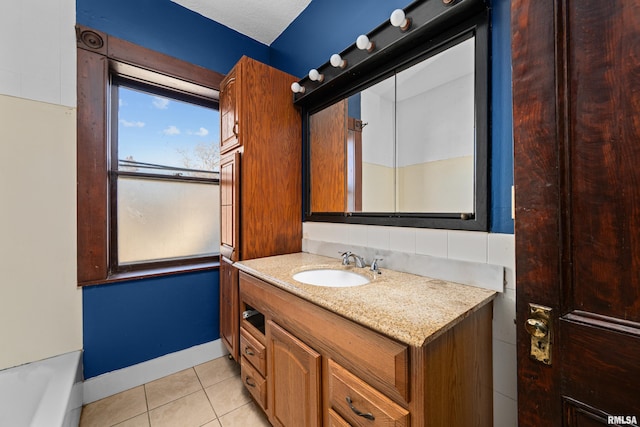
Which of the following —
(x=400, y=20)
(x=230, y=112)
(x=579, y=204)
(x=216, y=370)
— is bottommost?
(x=216, y=370)

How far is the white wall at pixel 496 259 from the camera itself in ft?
3.04

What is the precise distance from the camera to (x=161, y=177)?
1.91 metres

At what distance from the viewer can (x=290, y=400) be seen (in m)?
1.09

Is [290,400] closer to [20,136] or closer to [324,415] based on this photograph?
[324,415]

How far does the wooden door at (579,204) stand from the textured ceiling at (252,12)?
1.73 m

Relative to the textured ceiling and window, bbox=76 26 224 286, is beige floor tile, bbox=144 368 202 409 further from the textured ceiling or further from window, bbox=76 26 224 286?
the textured ceiling

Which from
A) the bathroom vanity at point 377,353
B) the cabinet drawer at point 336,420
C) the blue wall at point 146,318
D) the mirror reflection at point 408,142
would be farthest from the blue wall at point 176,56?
the cabinet drawer at point 336,420

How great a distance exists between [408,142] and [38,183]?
6.70 ft

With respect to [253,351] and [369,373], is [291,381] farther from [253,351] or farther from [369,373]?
[369,373]

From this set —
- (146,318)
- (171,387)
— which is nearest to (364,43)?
(146,318)

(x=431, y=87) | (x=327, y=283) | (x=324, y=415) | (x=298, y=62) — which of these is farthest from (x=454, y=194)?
(x=298, y=62)

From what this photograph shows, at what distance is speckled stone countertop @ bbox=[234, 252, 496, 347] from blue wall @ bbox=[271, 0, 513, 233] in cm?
32

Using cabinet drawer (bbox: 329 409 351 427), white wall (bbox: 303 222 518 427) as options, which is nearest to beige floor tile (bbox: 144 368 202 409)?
cabinet drawer (bbox: 329 409 351 427)

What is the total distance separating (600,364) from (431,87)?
3.70 feet
